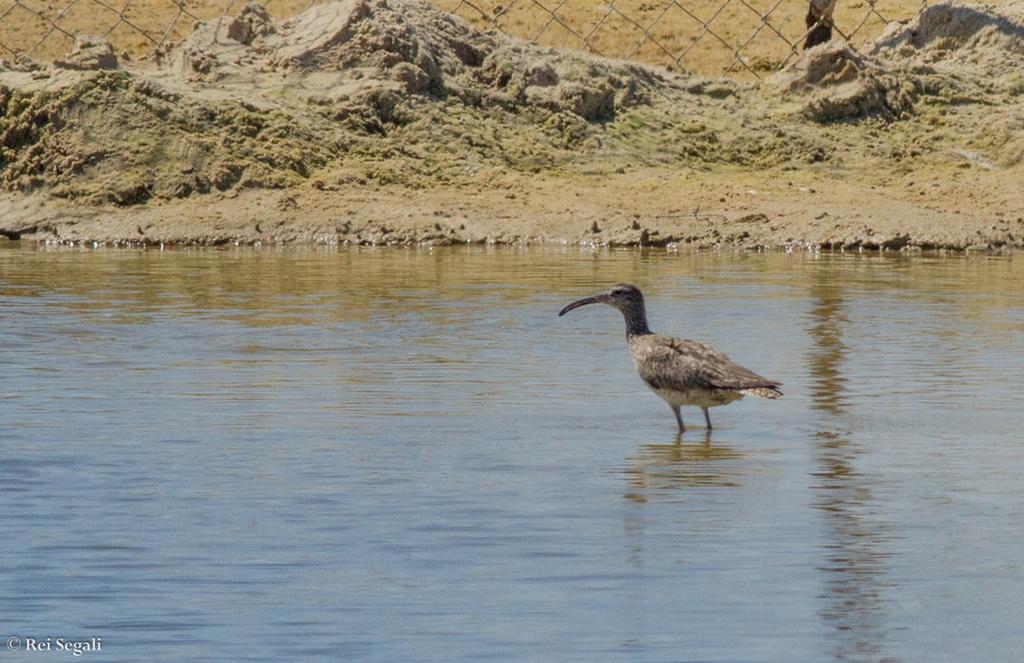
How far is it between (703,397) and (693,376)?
0.12m

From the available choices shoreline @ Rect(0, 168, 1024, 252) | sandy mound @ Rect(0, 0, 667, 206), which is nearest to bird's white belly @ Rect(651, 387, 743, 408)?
shoreline @ Rect(0, 168, 1024, 252)

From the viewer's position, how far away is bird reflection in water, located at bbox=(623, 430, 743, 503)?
9.46 meters

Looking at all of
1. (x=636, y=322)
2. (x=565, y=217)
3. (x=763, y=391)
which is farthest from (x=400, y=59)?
(x=763, y=391)

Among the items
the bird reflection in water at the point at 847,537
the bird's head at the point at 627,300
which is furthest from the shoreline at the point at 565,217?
the bird's head at the point at 627,300

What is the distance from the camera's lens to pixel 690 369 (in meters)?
11.0

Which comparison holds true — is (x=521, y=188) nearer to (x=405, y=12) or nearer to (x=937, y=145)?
(x=405, y=12)

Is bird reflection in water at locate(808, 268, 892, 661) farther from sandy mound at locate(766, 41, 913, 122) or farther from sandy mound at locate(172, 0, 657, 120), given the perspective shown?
sandy mound at locate(766, 41, 913, 122)

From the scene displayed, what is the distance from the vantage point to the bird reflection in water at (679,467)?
372 inches

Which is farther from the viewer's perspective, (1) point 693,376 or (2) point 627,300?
(2) point 627,300

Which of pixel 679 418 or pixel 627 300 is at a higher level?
pixel 627 300

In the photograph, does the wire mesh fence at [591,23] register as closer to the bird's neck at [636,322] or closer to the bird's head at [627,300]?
the bird's head at [627,300]

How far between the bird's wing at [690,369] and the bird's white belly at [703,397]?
26 millimetres

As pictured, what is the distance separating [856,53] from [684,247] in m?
6.83

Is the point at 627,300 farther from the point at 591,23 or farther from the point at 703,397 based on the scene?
the point at 591,23
